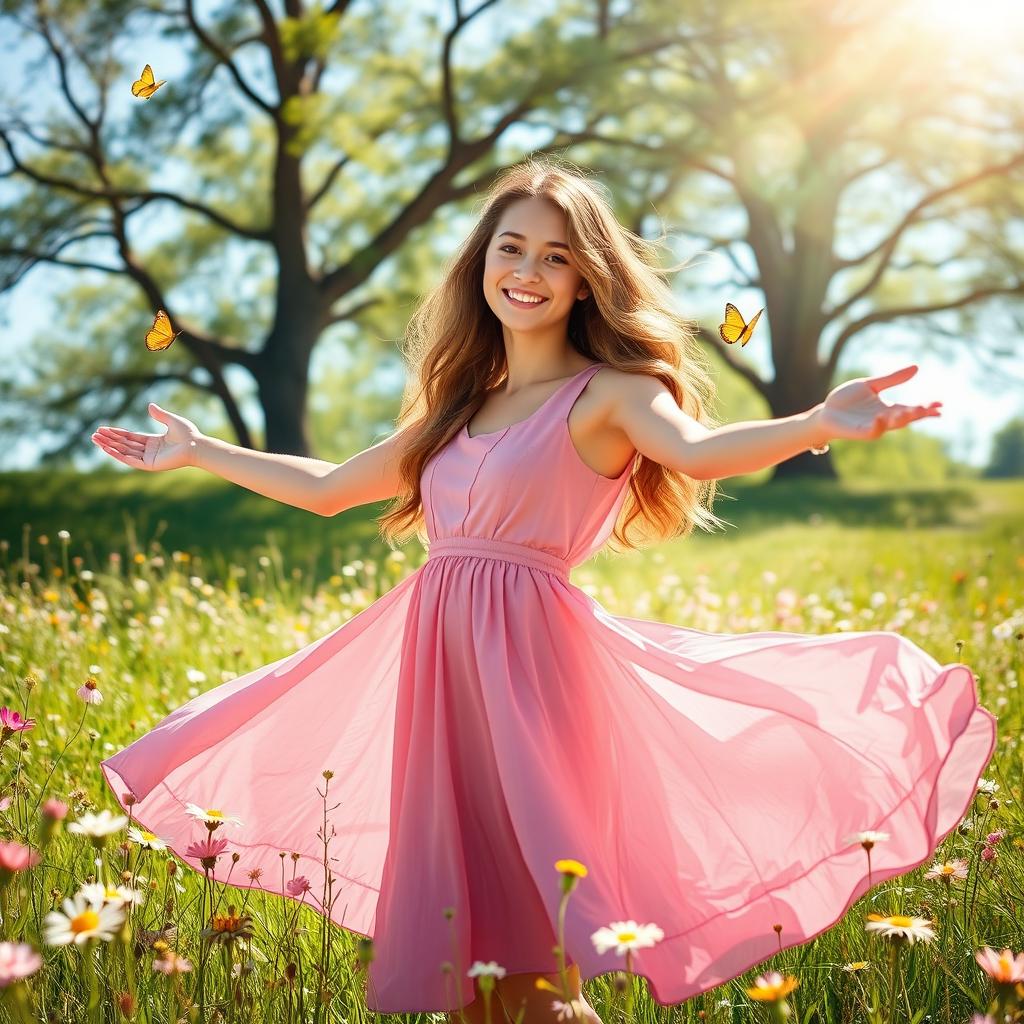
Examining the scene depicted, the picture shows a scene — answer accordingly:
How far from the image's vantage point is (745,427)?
7.40 feet

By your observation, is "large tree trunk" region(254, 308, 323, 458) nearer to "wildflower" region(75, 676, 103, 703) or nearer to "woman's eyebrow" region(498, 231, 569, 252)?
"woman's eyebrow" region(498, 231, 569, 252)

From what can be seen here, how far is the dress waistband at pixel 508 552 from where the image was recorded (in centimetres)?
259

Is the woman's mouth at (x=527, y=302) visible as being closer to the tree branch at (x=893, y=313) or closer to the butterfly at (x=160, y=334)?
the butterfly at (x=160, y=334)

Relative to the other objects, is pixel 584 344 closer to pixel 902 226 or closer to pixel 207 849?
pixel 207 849

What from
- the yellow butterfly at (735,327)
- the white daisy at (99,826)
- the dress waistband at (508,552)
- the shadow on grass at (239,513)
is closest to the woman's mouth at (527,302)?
the yellow butterfly at (735,327)

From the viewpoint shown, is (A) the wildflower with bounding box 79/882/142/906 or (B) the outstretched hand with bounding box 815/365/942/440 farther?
(B) the outstretched hand with bounding box 815/365/942/440

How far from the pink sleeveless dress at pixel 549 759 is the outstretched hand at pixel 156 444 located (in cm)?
65

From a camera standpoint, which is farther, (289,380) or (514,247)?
(289,380)

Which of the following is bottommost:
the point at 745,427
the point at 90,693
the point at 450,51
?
the point at 90,693

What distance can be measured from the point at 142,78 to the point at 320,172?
712 inches

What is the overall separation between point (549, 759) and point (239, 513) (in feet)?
35.5

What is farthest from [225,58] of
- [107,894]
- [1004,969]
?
[1004,969]

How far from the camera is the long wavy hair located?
2.84 metres

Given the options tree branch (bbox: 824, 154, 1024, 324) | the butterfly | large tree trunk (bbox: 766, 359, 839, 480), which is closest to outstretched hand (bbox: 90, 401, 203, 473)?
the butterfly
